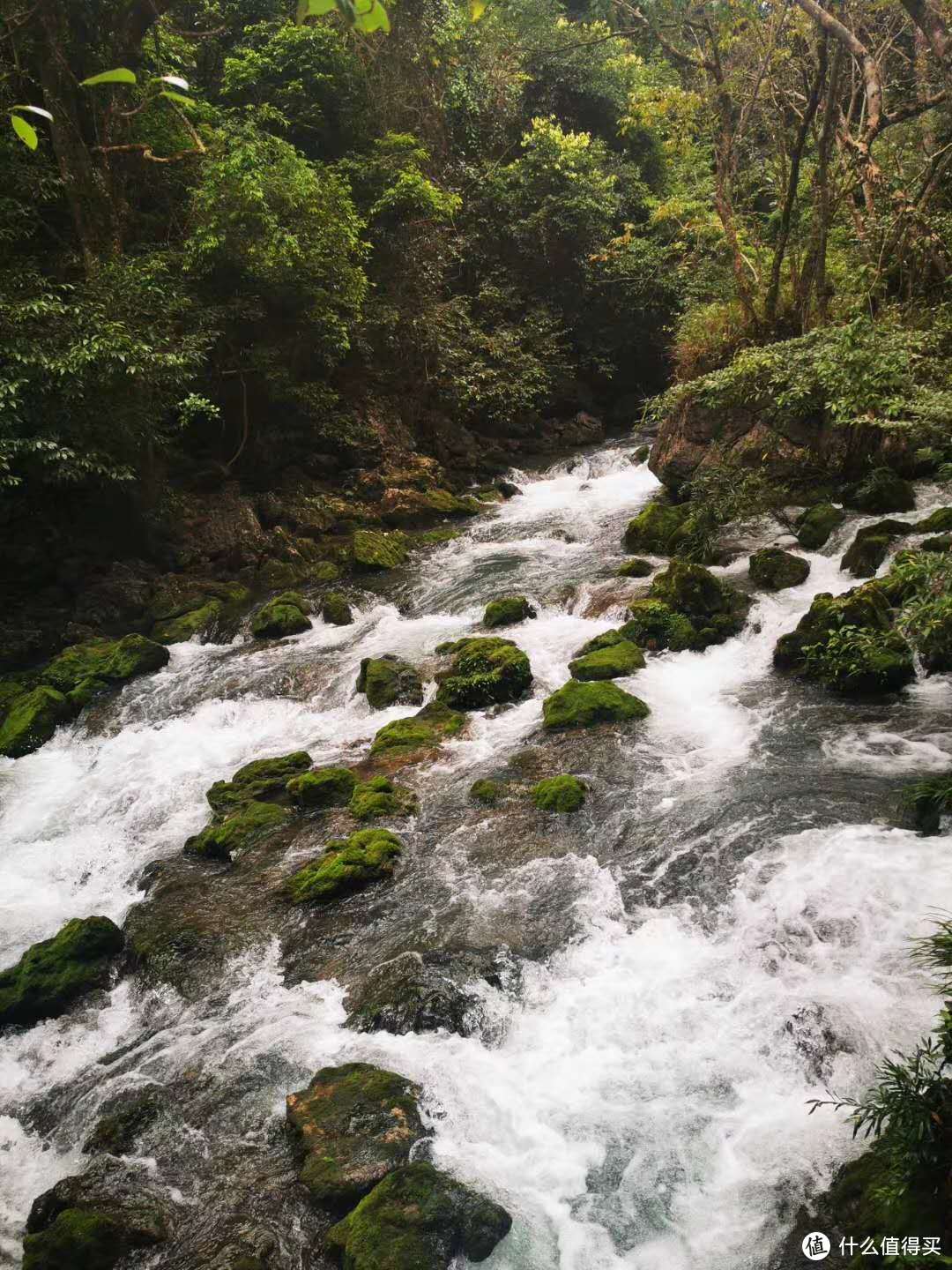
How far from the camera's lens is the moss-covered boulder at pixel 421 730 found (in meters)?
8.77

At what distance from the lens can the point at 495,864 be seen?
6617 mm

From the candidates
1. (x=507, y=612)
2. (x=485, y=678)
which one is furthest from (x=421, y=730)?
(x=507, y=612)

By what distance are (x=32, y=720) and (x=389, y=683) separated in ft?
15.2

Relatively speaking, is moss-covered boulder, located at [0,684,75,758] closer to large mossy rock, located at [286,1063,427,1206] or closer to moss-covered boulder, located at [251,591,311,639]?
moss-covered boulder, located at [251,591,311,639]

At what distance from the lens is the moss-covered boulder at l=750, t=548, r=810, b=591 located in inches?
414

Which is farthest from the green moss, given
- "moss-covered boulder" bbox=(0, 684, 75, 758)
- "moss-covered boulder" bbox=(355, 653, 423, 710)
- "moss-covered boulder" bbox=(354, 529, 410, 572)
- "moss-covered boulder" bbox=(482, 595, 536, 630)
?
"moss-covered boulder" bbox=(0, 684, 75, 758)

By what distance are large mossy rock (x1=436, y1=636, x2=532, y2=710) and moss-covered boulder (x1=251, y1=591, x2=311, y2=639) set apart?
3618 millimetres

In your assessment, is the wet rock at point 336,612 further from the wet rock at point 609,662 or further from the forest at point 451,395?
the wet rock at point 609,662

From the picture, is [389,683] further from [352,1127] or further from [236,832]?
[352,1127]

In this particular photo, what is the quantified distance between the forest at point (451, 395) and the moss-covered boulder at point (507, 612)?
70mm

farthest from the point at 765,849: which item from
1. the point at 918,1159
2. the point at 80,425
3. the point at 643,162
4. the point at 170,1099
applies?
the point at 643,162

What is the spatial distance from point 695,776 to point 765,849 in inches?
53.5

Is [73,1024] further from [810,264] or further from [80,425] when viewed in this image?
[810,264]

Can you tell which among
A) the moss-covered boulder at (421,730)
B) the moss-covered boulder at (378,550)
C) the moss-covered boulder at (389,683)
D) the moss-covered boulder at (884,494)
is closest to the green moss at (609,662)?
the moss-covered boulder at (421,730)
